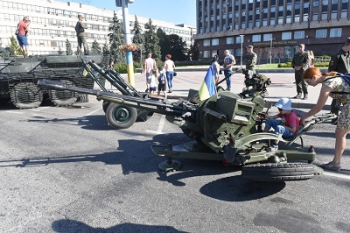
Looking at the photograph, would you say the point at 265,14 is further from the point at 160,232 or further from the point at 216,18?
the point at 160,232

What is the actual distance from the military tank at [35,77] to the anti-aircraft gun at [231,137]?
653 centimetres

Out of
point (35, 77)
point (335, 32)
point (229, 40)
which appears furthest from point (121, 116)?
point (229, 40)

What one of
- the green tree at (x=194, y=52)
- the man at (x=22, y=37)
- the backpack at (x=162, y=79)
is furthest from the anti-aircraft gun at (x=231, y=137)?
the green tree at (x=194, y=52)

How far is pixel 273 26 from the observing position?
62.5m

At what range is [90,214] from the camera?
336 cm

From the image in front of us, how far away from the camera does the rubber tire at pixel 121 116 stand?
700 centimetres

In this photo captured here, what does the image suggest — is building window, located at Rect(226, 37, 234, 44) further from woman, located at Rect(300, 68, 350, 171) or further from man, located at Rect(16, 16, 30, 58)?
woman, located at Rect(300, 68, 350, 171)

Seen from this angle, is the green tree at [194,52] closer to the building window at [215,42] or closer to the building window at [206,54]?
the building window at [206,54]

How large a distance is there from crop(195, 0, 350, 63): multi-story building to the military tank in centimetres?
4343

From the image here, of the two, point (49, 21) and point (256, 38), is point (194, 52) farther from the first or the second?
point (49, 21)

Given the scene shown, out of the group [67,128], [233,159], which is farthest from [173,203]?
[67,128]

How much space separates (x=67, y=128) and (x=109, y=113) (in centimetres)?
129

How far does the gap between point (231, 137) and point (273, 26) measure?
64.7 metres

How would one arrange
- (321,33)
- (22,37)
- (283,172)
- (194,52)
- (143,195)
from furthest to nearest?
1. (194,52)
2. (321,33)
3. (22,37)
4. (143,195)
5. (283,172)
